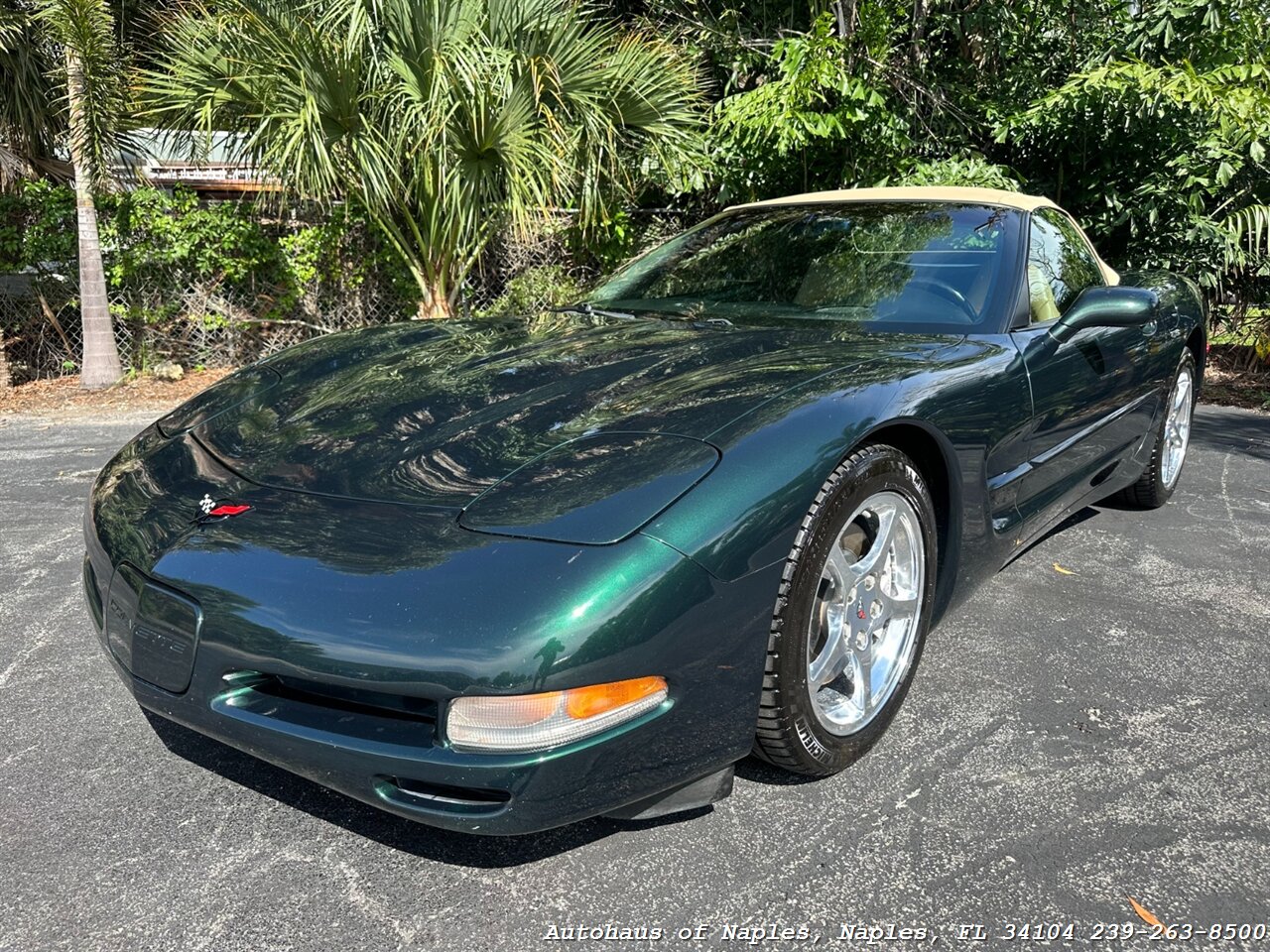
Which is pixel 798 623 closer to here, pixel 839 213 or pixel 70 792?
pixel 70 792

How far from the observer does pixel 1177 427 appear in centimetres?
440

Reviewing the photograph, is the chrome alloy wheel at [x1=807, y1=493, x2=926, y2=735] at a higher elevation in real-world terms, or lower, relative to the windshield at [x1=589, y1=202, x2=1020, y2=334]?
lower

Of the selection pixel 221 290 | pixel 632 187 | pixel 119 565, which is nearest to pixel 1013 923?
pixel 119 565

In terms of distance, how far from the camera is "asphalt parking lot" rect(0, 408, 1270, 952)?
5.74 ft

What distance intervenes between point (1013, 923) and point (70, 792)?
1.90m

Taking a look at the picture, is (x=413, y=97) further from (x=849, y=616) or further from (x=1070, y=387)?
(x=849, y=616)

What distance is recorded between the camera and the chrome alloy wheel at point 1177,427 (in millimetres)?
4195

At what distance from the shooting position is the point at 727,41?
8.30 metres

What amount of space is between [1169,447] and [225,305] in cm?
695

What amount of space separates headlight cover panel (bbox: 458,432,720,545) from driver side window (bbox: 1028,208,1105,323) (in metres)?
1.57

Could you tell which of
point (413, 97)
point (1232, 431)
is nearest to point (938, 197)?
point (1232, 431)

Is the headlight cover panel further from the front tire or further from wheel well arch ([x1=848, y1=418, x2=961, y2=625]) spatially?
wheel well arch ([x1=848, y1=418, x2=961, y2=625])

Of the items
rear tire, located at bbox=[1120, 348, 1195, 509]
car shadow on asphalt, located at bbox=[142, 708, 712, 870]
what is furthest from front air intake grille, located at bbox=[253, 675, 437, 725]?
rear tire, located at bbox=[1120, 348, 1195, 509]

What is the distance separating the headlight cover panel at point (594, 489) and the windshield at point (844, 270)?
1116 millimetres
